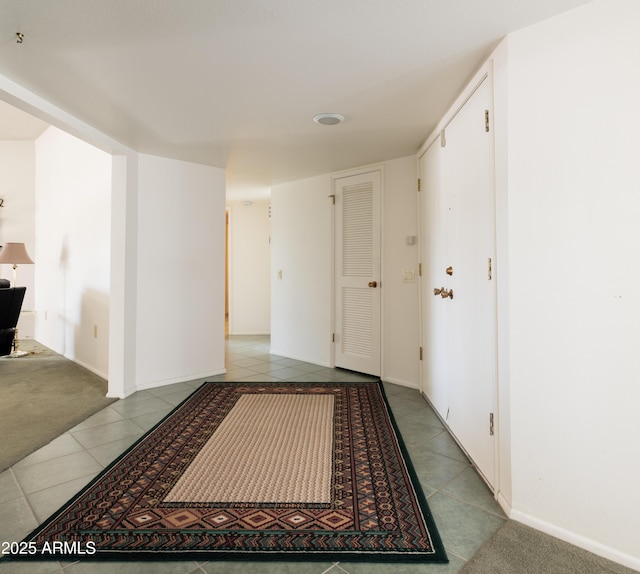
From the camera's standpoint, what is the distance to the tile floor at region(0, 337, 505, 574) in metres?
1.39

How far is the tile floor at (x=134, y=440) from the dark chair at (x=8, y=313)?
2.09 m

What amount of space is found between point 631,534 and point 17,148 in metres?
7.73

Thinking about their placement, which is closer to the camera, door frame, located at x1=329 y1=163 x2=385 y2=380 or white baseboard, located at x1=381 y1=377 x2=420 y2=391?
white baseboard, located at x1=381 y1=377 x2=420 y2=391

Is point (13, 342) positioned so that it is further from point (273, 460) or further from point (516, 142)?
point (516, 142)

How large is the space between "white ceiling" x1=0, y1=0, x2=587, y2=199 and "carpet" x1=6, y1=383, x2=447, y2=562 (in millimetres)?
2064

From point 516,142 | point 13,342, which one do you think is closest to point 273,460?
point 516,142

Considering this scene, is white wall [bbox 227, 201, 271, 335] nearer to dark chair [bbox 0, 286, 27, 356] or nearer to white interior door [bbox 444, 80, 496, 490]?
dark chair [bbox 0, 286, 27, 356]

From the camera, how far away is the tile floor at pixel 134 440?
1.39 m

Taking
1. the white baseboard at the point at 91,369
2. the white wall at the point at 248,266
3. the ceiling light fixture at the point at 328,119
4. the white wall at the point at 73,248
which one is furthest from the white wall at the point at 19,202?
the ceiling light fixture at the point at 328,119

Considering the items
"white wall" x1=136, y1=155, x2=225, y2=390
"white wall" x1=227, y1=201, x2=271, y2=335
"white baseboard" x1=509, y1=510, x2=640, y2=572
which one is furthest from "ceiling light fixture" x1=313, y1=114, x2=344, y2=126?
"white wall" x1=227, y1=201, x2=271, y2=335

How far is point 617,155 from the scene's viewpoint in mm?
1396

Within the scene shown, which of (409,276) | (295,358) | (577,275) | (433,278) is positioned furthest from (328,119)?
(295,358)

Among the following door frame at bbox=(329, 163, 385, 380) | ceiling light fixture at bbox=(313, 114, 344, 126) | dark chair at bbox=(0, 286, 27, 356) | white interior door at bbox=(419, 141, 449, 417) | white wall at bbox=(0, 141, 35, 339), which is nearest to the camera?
ceiling light fixture at bbox=(313, 114, 344, 126)

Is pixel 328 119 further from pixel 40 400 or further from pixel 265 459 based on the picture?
pixel 40 400
